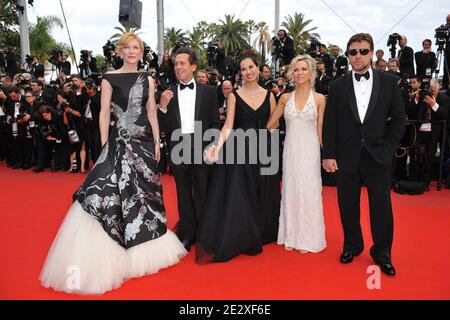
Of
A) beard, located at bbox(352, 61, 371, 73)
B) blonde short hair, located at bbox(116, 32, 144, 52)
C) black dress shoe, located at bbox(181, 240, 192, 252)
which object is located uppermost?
blonde short hair, located at bbox(116, 32, 144, 52)

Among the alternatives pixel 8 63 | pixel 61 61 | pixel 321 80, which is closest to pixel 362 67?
pixel 321 80

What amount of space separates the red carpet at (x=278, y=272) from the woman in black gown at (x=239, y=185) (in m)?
0.15

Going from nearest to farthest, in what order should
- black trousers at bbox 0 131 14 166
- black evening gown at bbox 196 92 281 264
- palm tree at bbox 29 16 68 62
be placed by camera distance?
black evening gown at bbox 196 92 281 264
black trousers at bbox 0 131 14 166
palm tree at bbox 29 16 68 62

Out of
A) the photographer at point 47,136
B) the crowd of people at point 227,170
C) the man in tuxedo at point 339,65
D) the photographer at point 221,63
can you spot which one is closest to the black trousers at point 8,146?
the photographer at point 47,136

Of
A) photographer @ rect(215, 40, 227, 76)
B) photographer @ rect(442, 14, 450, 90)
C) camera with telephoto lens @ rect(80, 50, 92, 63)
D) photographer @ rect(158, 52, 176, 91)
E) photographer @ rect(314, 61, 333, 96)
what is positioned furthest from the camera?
photographer @ rect(215, 40, 227, 76)

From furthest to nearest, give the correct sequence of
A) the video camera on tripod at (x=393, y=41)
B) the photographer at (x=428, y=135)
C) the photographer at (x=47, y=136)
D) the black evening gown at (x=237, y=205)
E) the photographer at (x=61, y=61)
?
1. the photographer at (x=61, y=61)
2. the video camera on tripod at (x=393, y=41)
3. the photographer at (x=47, y=136)
4. the photographer at (x=428, y=135)
5. the black evening gown at (x=237, y=205)

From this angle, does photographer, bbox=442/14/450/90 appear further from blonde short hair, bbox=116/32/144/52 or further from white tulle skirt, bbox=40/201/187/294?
white tulle skirt, bbox=40/201/187/294

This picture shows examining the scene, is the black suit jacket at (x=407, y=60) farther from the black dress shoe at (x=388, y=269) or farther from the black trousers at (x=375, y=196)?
the black dress shoe at (x=388, y=269)

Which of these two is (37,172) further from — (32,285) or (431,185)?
(431,185)

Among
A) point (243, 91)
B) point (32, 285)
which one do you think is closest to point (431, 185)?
point (243, 91)

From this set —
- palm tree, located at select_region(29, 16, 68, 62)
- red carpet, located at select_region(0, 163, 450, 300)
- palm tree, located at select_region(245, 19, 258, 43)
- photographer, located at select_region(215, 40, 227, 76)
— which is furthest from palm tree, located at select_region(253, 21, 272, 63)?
red carpet, located at select_region(0, 163, 450, 300)

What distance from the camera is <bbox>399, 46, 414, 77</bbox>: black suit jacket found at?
9.22 meters

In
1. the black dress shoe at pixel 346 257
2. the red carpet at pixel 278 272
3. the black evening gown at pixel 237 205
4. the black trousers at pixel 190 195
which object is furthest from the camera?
the black trousers at pixel 190 195

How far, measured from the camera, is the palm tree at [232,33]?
39.9 meters
